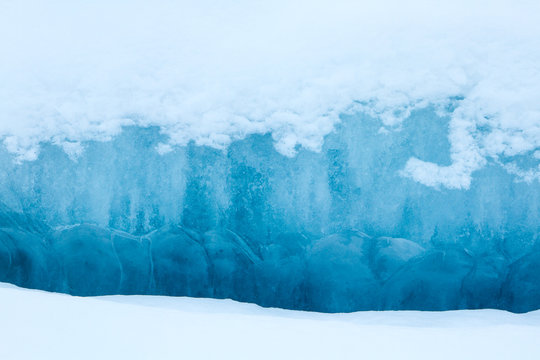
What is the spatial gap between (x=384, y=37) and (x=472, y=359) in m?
0.75

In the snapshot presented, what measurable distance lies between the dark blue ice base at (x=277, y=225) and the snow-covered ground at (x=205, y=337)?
0.21 metres

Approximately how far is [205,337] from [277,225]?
0.37m

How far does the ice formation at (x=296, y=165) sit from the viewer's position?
1.01m

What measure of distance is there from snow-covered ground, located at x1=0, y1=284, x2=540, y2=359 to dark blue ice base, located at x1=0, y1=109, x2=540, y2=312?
0.21 m

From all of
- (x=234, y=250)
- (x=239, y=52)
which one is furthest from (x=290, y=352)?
(x=239, y=52)

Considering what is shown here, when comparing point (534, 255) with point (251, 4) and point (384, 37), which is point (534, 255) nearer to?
point (384, 37)

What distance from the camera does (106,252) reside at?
1.08 metres

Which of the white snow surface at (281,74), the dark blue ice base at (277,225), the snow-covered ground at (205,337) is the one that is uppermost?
the white snow surface at (281,74)

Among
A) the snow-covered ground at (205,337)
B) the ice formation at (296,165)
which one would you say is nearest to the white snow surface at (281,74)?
the ice formation at (296,165)

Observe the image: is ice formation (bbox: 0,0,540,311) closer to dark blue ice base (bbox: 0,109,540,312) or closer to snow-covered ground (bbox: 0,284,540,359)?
dark blue ice base (bbox: 0,109,540,312)

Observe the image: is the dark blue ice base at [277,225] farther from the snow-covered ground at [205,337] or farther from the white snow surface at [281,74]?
the snow-covered ground at [205,337]

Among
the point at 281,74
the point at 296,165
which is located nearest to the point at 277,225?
the point at 296,165

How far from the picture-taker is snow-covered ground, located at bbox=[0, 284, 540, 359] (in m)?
0.68

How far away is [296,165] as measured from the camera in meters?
1.06
